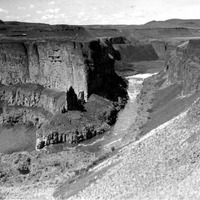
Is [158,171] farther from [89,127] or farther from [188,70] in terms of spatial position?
[188,70]

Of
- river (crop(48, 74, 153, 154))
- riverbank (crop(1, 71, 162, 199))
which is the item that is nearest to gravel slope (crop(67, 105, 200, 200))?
riverbank (crop(1, 71, 162, 199))

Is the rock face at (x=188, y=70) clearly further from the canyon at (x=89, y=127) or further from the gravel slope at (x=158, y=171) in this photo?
the gravel slope at (x=158, y=171)

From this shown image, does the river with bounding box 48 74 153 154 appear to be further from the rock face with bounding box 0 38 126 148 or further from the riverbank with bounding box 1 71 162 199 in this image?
the rock face with bounding box 0 38 126 148

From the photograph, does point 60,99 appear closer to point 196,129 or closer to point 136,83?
point 196,129

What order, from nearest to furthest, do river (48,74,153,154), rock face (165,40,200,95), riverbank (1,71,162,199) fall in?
riverbank (1,71,162,199), river (48,74,153,154), rock face (165,40,200,95)

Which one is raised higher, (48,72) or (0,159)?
(48,72)

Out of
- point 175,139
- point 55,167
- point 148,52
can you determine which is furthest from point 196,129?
point 148,52
